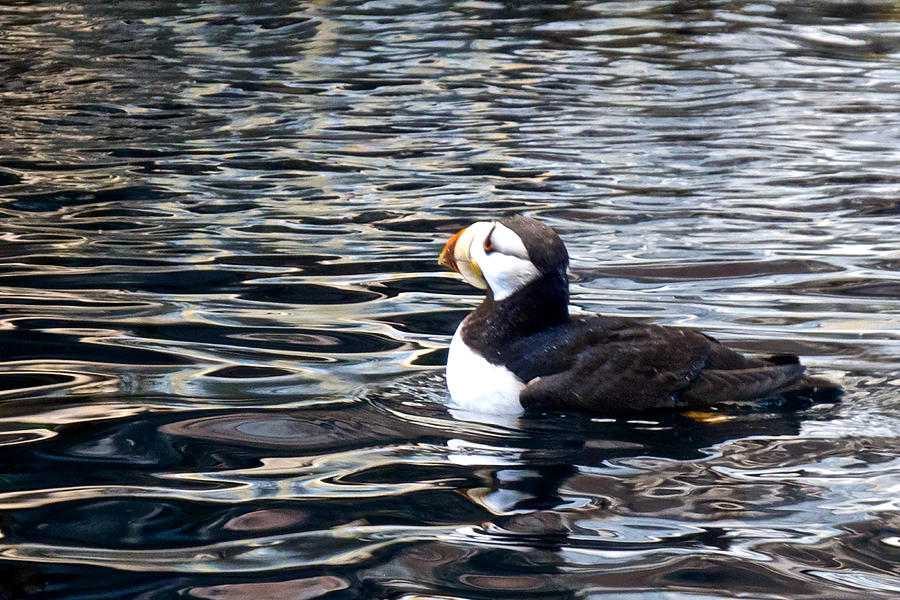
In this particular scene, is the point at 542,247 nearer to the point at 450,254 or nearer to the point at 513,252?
the point at 513,252

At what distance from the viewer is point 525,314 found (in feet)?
18.1

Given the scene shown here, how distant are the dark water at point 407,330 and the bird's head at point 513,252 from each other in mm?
587

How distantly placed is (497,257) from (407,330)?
1488 millimetres

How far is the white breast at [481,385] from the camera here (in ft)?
17.4

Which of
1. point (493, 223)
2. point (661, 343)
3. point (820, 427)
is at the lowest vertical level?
point (820, 427)

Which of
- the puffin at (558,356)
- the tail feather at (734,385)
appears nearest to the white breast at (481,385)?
the puffin at (558,356)

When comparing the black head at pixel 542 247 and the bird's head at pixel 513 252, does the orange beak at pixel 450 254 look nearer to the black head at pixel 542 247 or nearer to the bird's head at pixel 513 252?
the bird's head at pixel 513 252

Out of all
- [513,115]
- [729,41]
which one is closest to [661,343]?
[513,115]

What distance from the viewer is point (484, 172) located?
39.4ft

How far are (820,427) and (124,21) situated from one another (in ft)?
70.0

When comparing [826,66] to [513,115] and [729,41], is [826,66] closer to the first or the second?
[729,41]

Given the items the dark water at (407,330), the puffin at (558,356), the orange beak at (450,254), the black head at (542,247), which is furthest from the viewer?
the orange beak at (450,254)

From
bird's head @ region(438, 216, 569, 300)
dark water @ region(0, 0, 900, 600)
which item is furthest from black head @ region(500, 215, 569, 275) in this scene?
dark water @ region(0, 0, 900, 600)

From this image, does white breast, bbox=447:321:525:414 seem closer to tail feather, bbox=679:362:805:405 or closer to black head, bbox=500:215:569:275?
black head, bbox=500:215:569:275
